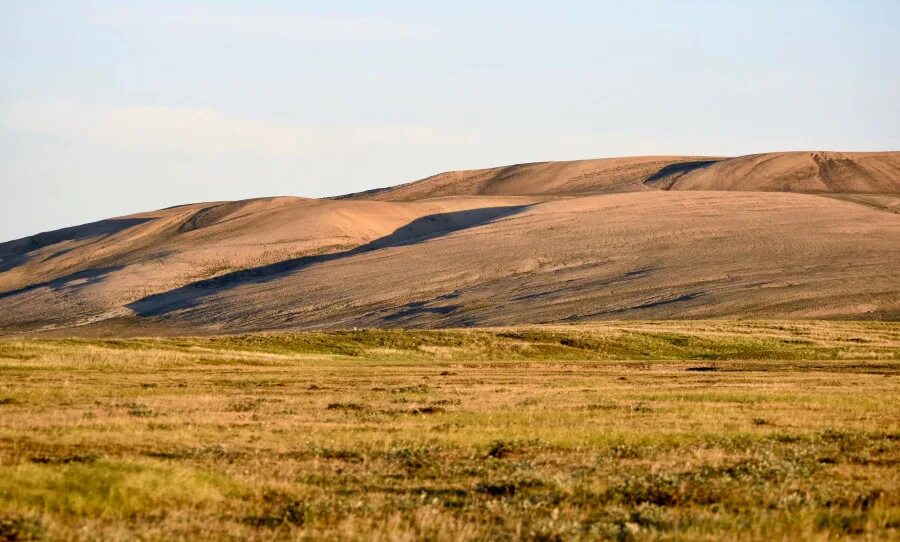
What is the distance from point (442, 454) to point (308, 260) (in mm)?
121431

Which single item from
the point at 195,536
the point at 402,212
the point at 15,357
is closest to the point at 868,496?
the point at 195,536

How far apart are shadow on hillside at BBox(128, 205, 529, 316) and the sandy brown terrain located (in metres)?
0.46

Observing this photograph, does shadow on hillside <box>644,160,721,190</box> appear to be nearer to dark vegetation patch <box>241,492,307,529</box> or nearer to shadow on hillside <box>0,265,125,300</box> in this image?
shadow on hillside <box>0,265,125,300</box>

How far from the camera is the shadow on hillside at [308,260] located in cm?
12331

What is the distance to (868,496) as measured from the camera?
15.8 meters

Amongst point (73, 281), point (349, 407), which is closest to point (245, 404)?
point (349, 407)

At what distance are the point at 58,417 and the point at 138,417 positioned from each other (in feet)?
4.99

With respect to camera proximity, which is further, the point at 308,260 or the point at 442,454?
the point at 308,260

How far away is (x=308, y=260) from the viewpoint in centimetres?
14012

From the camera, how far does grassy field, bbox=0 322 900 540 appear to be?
14.0 metres

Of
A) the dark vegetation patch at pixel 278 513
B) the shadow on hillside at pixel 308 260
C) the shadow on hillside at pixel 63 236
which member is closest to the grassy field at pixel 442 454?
the dark vegetation patch at pixel 278 513

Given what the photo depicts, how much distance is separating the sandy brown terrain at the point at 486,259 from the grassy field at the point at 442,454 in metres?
56.5

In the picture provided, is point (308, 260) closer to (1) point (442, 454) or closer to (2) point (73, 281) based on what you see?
(2) point (73, 281)

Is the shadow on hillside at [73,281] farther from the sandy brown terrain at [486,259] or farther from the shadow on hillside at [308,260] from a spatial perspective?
Result: the shadow on hillside at [308,260]
